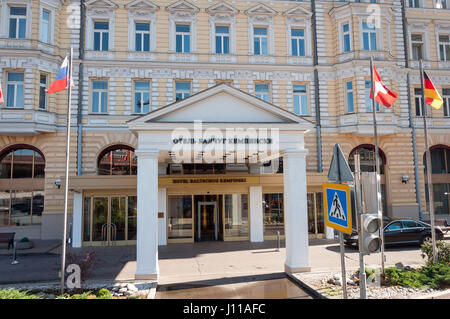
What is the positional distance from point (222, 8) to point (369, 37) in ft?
33.0

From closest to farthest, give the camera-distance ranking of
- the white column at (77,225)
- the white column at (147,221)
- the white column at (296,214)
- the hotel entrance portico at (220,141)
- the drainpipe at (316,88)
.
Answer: the white column at (147,221) < the hotel entrance portico at (220,141) < the white column at (296,214) < the white column at (77,225) < the drainpipe at (316,88)

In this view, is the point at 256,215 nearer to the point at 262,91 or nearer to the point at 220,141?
the point at 220,141

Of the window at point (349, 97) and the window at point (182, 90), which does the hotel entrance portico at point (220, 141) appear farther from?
the window at point (349, 97)

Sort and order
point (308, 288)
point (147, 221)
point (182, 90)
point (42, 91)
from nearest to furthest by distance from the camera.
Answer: point (308, 288) < point (147, 221) < point (42, 91) < point (182, 90)

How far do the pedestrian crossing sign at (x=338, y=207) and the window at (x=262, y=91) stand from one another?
1478cm

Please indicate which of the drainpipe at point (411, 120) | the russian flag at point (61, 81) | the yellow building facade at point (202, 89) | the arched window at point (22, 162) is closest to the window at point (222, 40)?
the yellow building facade at point (202, 89)

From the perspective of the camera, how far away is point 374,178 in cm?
577

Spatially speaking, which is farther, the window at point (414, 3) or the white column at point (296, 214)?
the window at point (414, 3)

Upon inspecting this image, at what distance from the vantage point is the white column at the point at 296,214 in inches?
397

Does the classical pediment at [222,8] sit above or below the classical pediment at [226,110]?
above

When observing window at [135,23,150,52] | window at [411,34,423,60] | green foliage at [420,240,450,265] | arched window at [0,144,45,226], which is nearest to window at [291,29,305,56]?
window at [411,34,423,60]

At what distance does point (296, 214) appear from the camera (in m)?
10.2

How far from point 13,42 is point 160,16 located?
8663mm

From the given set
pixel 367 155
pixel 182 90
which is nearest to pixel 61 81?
pixel 182 90
